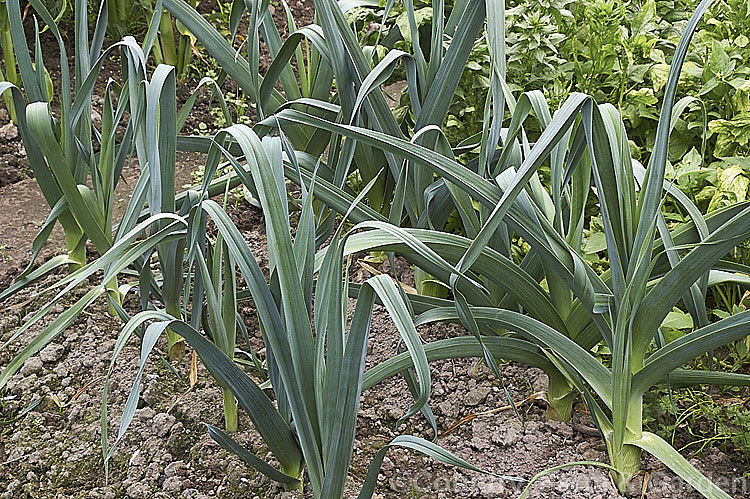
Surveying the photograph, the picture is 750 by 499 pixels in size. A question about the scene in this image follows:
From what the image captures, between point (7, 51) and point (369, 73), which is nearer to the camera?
point (369, 73)

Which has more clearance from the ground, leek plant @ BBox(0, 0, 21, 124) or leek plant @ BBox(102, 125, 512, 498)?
leek plant @ BBox(0, 0, 21, 124)

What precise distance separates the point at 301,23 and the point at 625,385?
2.73 m

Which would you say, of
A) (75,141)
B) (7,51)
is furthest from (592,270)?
(7,51)

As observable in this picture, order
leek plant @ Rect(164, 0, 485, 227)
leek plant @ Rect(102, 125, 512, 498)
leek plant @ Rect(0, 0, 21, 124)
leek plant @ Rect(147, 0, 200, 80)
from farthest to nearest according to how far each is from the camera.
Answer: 1. leek plant @ Rect(147, 0, 200, 80)
2. leek plant @ Rect(0, 0, 21, 124)
3. leek plant @ Rect(164, 0, 485, 227)
4. leek plant @ Rect(102, 125, 512, 498)

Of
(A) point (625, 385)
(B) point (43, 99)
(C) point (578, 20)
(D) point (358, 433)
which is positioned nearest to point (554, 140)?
(A) point (625, 385)

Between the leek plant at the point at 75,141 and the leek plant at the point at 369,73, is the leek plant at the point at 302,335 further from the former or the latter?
the leek plant at the point at 75,141

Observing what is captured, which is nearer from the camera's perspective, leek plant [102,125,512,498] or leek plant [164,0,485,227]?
leek plant [102,125,512,498]

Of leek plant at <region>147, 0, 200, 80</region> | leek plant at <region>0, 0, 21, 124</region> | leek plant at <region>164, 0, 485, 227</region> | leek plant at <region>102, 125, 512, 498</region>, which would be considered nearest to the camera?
leek plant at <region>102, 125, 512, 498</region>

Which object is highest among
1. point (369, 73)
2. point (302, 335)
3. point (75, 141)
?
point (369, 73)

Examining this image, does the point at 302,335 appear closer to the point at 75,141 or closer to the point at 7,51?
the point at 75,141

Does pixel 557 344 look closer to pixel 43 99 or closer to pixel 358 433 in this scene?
pixel 358 433

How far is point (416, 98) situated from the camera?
→ 4.90 feet

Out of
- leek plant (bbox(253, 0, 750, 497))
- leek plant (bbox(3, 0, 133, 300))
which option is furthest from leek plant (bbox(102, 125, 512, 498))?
leek plant (bbox(3, 0, 133, 300))

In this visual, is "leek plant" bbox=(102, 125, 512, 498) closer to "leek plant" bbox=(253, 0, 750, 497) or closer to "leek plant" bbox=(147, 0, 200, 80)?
"leek plant" bbox=(253, 0, 750, 497)
